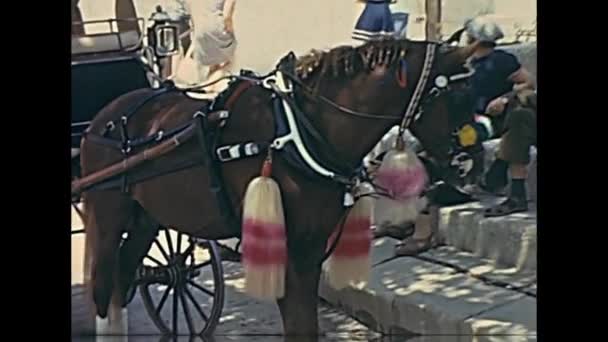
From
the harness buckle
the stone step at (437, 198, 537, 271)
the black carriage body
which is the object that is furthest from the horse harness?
the stone step at (437, 198, 537, 271)

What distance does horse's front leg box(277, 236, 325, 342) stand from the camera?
492 centimetres

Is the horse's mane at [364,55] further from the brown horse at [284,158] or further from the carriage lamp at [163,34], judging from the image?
the carriage lamp at [163,34]

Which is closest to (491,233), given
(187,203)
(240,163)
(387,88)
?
(387,88)

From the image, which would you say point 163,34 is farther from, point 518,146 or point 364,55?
point 518,146

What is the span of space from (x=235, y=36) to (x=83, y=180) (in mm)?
773

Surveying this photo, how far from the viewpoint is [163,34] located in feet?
16.1

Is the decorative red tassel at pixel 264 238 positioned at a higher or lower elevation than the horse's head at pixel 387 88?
lower

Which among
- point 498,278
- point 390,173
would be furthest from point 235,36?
point 498,278

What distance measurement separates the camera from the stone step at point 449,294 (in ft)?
16.2

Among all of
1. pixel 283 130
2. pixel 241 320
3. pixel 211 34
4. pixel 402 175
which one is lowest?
pixel 241 320

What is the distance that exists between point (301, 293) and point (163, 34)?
1057 millimetres

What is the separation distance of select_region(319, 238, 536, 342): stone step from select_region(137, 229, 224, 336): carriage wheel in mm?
408

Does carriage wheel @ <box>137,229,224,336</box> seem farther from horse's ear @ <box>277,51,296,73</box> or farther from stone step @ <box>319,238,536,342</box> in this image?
horse's ear @ <box>277,51,296,73</box>

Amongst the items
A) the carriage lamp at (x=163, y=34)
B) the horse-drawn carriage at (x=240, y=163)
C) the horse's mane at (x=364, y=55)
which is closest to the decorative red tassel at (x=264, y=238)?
the horse-drawn carriage at (x=240, y=163)
